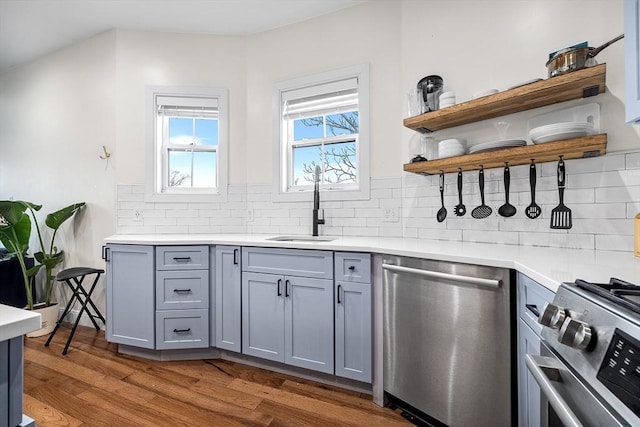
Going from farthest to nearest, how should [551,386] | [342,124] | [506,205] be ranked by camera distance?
[342,124] → [506,205] → [551,386]

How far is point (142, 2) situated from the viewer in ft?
Result: 8.45

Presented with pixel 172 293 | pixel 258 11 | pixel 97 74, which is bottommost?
pixel 172 293

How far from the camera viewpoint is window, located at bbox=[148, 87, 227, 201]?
116 inches

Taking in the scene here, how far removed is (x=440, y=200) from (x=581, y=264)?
99 centimetres

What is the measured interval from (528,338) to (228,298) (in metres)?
1.81

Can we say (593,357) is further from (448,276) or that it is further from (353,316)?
(353,316)

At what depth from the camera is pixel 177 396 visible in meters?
1.89

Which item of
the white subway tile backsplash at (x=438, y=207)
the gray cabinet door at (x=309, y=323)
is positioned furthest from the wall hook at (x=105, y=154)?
the gray cabinet door at (x=309, y=323)

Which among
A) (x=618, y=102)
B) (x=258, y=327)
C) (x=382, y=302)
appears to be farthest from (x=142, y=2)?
(x=618, y=102)

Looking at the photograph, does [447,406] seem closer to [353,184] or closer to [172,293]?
[353,184]

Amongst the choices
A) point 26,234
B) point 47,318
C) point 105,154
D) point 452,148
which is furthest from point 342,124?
point 47,318

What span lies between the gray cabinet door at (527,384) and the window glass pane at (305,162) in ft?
6.55

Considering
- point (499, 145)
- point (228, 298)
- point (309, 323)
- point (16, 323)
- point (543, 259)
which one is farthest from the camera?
point (228, 298)

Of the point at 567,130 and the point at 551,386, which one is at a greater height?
the point at 567,130
